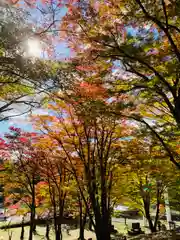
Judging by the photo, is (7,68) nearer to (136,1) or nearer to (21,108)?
(21,108)

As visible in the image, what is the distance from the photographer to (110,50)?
498 cm

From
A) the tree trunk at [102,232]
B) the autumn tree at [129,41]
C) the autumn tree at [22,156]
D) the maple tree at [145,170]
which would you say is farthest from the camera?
the autumn tree at [22,156]

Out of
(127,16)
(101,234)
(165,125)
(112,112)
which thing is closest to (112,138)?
(165,125)

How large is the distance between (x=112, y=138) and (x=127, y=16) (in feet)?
15.4

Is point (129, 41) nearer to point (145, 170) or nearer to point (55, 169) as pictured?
point (145, 170)

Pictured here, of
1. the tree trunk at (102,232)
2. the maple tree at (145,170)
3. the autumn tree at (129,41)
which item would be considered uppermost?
the autumn tree at (129,41)

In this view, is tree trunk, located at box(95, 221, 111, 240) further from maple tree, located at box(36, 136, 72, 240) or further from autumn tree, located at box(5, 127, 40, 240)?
autumn tree, located at box(5, 127, 40, 240)

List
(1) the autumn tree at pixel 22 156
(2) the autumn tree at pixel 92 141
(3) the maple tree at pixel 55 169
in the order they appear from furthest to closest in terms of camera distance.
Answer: (1) the autumn tree at pixel 22 156, (3) the maple tree at pixel 55 169, (2) the autumn tree at pixel 92 141

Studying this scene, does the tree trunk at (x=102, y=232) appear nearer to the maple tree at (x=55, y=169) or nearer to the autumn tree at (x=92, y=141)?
the autumn tree at (x=92, y=141)

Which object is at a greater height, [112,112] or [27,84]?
[27,84]

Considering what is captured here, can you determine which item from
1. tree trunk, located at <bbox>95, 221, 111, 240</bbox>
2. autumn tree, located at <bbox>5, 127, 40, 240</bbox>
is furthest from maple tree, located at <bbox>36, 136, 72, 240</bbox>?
tree trunk, located at <bbox>95, 221, 111, 240</bbox>

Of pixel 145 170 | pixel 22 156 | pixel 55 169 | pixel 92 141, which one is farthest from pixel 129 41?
pixel 22 156

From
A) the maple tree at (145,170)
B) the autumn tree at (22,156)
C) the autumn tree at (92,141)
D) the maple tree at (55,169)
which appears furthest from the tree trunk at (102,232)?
the autumn tree at (22,156)

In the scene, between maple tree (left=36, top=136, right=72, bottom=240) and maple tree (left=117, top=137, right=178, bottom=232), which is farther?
maple tree (left=36, top=136, right=72, bottom=240)
